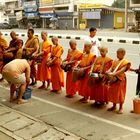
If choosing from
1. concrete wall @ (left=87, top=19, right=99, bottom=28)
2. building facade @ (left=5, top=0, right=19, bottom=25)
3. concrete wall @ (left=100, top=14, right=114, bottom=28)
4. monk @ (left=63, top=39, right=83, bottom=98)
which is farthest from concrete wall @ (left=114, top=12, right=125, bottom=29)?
monk @ (left=63, top=39, right=83, bottom=98)

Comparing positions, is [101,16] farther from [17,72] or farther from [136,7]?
[17,72]

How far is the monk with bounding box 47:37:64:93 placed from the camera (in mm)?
9223

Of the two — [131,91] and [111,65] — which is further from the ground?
[111,65]

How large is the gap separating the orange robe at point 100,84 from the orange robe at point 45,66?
6.66ft

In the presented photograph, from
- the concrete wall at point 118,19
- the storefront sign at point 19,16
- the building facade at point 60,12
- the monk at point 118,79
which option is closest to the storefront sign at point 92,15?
the building facade at point 60,12

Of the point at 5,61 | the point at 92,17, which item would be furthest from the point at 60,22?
the point at 5,61

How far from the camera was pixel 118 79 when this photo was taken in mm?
7371

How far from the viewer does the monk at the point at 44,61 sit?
965 centimetres

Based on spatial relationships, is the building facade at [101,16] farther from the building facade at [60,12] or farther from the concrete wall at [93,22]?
the building facade at [60,12]

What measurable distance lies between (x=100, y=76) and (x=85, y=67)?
62cm

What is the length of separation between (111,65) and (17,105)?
2238 millimetres

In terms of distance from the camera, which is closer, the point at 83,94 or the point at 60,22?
the point at 83,94

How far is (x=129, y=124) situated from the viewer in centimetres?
682

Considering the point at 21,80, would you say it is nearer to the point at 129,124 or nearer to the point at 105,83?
the point at 105,83
